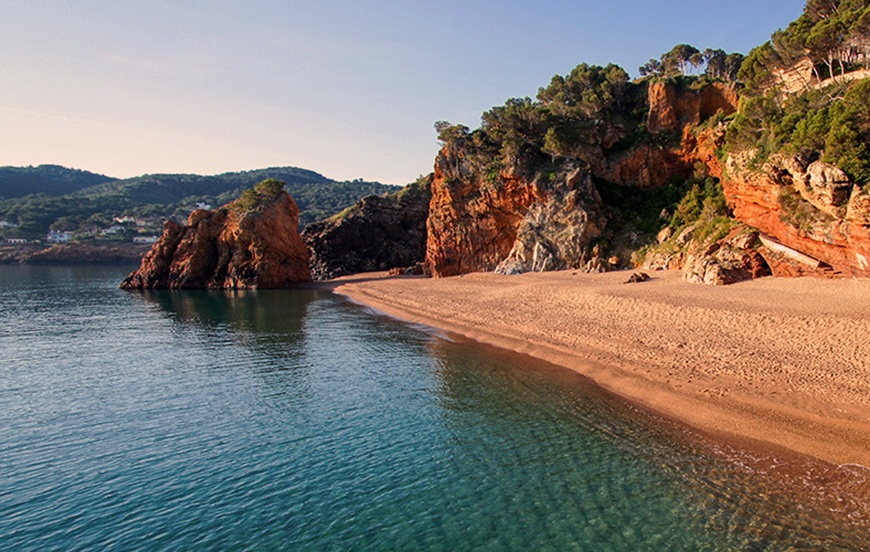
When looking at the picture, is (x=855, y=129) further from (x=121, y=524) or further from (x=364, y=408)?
(x=121, y=524)

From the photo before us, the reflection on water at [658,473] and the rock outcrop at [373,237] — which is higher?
the rock outcrop at [373,237]

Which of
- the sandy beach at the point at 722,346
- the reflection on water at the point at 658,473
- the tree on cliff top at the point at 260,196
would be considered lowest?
the reflection on water at the point at 658,473

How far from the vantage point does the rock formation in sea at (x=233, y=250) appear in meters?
60.7

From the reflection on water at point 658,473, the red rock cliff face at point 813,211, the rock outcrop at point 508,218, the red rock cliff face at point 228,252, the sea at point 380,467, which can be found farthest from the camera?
the red rock cliff face at point 228,252

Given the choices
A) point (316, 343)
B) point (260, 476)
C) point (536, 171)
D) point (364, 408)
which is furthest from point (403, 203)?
point (260, 476)

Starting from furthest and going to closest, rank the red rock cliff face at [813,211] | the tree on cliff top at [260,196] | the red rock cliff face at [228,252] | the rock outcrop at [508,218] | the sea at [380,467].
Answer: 1. the tree on cliff top at [260,196]
2. the red rock cliff face at [228,252]
3. the rock outcrop at [508,218]
4. the red rock cliff face at [813,211]
5. the sea at [380,467]

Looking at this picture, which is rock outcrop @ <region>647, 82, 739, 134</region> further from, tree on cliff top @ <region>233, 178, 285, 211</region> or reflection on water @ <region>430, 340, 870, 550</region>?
tree on cliff top @ <region>233, 178, 285, 211</region>

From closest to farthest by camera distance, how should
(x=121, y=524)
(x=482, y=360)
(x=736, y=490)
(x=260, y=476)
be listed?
1. (x=121, y=524)
2. (x=736, y=490)
3. (x=260, y=476)
4. (x=482, y=360)

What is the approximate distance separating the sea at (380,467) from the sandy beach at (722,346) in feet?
4.24

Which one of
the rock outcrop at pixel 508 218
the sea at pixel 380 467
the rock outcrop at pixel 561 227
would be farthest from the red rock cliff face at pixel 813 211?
the sea at pixel 380 467

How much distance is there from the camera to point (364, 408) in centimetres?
1717

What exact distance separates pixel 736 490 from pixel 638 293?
64.0ft

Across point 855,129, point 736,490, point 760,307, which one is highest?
point 855,129

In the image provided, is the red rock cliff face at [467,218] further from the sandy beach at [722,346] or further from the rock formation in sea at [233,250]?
the sandy beach at [722,346]
